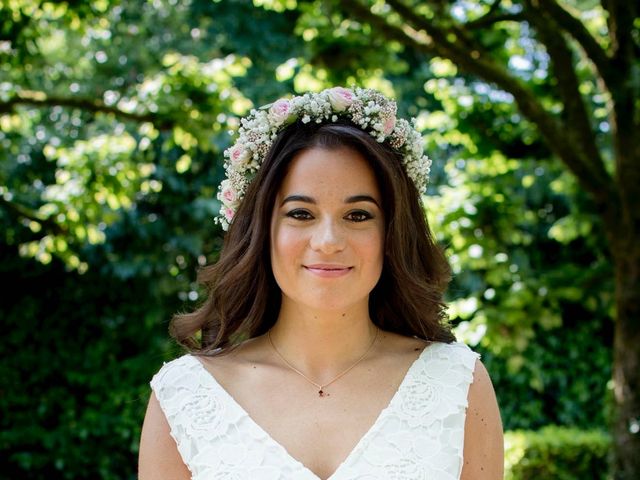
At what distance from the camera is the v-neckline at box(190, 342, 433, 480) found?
2.22 m

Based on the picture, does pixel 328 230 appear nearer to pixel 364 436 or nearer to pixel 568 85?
pixel 364 436

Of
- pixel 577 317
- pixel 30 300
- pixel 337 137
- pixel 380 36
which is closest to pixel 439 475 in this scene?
pixel 337 137

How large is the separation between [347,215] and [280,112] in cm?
37

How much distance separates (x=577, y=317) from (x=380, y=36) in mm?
3947

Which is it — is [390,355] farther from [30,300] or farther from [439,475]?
[30,300]

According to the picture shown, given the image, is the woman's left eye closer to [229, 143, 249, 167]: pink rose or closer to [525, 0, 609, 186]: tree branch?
[229, 143, 249, 167]: pink rose

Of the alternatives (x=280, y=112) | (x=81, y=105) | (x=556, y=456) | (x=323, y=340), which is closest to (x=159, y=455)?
(x=323, y=340)

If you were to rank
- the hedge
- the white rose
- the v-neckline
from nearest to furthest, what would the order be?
the v-neckline → the white rose → the hedge

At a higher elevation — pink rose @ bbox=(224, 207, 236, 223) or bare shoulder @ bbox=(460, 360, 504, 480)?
pink rose @ bbox=(224, 207, 236, 223)

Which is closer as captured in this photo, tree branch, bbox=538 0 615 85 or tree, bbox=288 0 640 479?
tree branch, bbox=538 0 615 85

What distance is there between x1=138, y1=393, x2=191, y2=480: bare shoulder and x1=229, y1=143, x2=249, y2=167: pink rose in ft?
2.31

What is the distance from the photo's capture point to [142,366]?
7.64 meters

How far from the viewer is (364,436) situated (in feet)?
7.52

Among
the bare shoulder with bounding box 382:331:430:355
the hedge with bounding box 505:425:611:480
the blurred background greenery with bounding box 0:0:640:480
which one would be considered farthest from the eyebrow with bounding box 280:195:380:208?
the hedge with bounding box 505:425:611:480
